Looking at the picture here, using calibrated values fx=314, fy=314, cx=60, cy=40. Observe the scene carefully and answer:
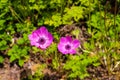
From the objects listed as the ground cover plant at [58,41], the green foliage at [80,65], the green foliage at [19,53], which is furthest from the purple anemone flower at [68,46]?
the green foliage at [19,53]

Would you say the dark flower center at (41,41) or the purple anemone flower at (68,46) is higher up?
the dark flower center at (41,41)

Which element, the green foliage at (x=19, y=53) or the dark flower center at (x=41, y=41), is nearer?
the dark flower center at (x=41, y=41)

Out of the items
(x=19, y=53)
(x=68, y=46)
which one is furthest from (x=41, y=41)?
(x=19, y=53)

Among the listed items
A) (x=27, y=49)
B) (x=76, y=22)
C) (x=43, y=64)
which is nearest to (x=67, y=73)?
(x=43, y=64)

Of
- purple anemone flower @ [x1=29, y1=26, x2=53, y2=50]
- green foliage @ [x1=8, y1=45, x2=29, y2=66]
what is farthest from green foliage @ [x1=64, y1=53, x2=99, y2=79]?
green foliage @ [x1=8, y1=45, x2=29, y2=66]

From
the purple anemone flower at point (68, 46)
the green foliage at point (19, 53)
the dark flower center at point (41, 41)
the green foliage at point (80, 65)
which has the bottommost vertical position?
the green foliage at point (80, 65)

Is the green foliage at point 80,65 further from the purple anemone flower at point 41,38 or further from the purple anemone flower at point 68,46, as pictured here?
the purple anemone flower at point 41,38

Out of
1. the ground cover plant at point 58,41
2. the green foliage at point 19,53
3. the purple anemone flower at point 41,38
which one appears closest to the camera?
the purple anemone flower at point 41,38

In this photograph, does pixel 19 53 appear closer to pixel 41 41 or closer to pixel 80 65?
pixel 41 41
